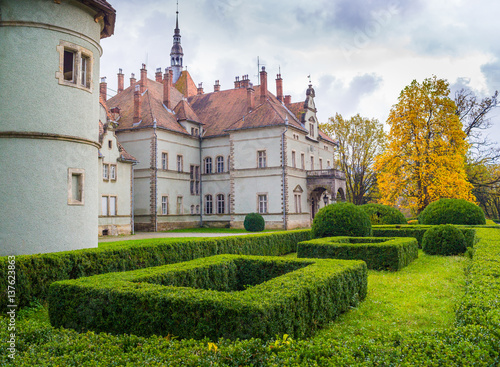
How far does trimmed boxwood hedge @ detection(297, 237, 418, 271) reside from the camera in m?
14.4

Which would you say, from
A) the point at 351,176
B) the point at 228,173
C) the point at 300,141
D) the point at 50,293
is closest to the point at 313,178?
the point at 300,141

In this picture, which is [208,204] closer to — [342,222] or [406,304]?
[342,222]

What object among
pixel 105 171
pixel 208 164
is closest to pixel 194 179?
pixel 208 164

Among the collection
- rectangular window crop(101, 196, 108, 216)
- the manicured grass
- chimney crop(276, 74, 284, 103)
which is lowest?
the manicured grass

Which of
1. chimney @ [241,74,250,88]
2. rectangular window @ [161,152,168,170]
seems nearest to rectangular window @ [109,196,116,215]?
rectangular window @ [161,152,168,170]

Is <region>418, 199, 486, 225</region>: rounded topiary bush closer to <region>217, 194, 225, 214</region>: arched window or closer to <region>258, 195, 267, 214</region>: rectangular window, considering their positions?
<region>258, 195, 267, 214</region>: rectangular window

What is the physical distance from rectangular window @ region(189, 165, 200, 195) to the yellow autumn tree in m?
18.2

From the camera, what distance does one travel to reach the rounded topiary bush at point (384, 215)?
88.0ft

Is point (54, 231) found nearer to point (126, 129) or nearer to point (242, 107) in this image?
point (126, 129)

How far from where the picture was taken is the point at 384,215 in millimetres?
27094

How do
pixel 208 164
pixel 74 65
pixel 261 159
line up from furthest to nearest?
pixel 208 164 → pixel 261 159 → pixel 74 65


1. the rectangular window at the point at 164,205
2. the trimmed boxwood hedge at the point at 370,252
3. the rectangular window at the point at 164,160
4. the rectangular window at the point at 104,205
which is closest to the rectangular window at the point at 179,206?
the rectangular window at the point at 164,205

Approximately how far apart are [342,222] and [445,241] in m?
4.28

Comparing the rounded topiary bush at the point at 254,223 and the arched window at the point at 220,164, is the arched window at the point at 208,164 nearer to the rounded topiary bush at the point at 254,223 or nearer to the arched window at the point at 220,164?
the arched window at the point at 220,164
